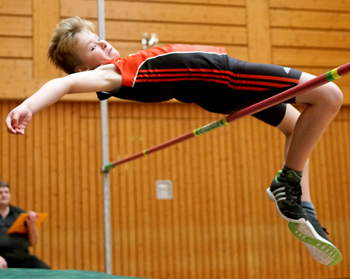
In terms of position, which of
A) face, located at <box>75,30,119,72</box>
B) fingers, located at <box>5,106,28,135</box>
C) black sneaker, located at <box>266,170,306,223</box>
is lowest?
black sneaker, located at <box>266,170,306,223</box>

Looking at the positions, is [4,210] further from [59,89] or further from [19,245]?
[59,89]

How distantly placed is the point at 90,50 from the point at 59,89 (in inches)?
14.7

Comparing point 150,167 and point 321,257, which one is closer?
point 321,257

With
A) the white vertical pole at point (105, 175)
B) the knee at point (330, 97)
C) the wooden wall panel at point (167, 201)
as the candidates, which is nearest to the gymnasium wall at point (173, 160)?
the wooden wall panel at point (167, 201)

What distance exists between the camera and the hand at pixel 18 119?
133cm

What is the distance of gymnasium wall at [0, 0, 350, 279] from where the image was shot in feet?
14.3

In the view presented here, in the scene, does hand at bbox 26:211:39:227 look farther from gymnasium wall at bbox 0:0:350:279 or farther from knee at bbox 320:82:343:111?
knee at bbox 320:82:343:111

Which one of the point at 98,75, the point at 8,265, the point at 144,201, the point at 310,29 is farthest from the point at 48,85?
the point at 310,29

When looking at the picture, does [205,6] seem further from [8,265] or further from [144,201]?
[8,265]

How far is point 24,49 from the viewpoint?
448 centimetres

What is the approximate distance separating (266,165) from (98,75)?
359cm

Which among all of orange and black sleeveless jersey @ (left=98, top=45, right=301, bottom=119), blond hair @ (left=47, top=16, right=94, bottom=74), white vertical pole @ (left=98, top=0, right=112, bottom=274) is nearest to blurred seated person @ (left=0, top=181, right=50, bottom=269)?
Answer: white vertical pole @ (left=98, top=0, right=112, bottom=274)

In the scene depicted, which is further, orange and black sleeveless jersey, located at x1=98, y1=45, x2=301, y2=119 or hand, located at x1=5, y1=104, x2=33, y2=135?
orange and black sleeveless jersey, located at x1=98, y1=45, x2=301, y2=119

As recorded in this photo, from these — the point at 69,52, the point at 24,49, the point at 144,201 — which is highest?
the point at 24,49
